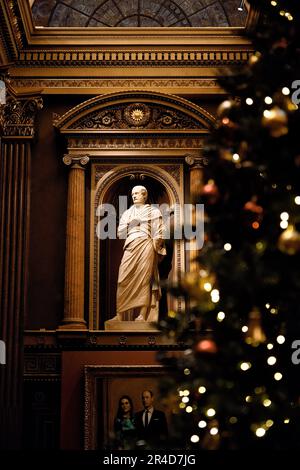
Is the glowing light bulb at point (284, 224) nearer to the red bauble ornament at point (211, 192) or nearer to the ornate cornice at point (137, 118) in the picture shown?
the red bauble ornament at point (211, 192)

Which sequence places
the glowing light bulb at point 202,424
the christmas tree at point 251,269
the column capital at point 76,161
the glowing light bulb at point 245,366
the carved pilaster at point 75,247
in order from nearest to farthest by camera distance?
the christmas tree at point 251,269 → the glowing light bulb at point 245,366 → the glowing light bulb at point 202,424 → the carved pilaster at point 75,247 → the column capital at point 76,161

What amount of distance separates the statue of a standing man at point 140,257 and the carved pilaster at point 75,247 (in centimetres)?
47

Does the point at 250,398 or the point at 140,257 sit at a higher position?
the point at 140,257

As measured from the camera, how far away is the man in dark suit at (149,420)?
32.1 feet

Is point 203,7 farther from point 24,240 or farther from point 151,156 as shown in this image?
point 24,240

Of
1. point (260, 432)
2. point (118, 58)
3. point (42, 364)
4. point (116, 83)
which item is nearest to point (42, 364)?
point (42, 364)

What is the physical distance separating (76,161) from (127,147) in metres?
0.67

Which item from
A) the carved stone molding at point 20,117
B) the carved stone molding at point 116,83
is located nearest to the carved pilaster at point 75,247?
the carved stone molding at point 20,117

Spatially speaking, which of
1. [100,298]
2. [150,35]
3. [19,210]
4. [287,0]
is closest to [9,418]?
[100,298]

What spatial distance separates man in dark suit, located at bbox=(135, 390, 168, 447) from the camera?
386 inches

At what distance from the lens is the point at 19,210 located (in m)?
10.9

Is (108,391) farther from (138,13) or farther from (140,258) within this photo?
(138,13)

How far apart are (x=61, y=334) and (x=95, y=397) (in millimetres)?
862

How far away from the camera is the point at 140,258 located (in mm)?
10727
